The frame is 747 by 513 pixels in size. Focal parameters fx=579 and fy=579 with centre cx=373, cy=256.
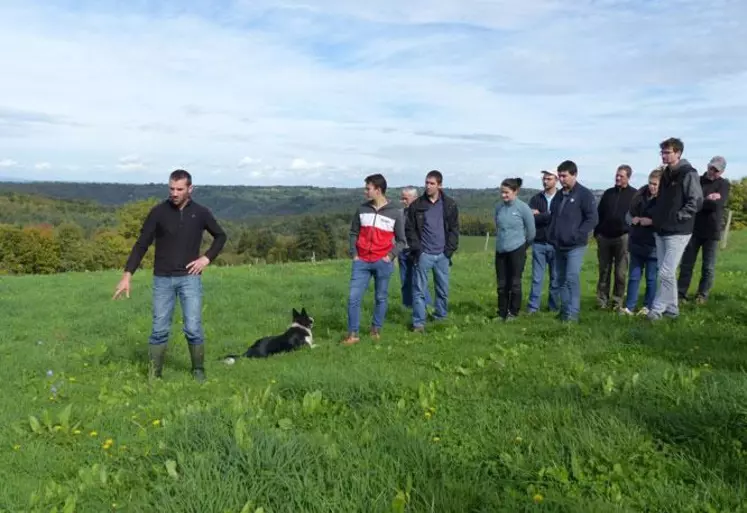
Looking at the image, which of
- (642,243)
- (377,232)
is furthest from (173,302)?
(642,243)

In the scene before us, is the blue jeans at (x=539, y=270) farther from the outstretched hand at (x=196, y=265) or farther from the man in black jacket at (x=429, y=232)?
the outstretched hand at (x=196, y=265)

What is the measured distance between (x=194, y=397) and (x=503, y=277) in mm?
5425

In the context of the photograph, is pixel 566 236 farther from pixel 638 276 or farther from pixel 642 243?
pixel 638 276

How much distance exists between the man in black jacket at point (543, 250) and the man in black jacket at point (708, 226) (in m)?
2.13

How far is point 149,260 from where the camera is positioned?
6216 centimetres

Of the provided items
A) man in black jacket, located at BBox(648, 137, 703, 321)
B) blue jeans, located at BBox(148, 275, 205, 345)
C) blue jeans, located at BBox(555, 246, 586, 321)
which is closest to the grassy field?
man in black jacket, located at BBox(648, 137, 703, 321)

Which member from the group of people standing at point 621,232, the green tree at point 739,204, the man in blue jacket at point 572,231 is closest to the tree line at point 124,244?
the green tree at point 739,204

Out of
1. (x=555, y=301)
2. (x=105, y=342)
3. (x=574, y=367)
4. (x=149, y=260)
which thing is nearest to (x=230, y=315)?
(x=105, y=342)

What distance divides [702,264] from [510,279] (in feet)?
10.9

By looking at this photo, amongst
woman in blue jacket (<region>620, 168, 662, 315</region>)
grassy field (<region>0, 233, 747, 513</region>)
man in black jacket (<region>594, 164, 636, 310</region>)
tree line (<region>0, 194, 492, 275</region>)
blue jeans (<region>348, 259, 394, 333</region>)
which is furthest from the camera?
tree line (<region>0, 194, 492, 275</region>)

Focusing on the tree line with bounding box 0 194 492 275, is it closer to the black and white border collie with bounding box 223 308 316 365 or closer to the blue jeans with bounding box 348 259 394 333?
the black and white border collie with bounding box 223 308 316 365

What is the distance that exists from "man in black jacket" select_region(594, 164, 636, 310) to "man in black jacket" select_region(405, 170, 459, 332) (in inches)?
102

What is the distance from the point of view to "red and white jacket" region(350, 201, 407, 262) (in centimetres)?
838

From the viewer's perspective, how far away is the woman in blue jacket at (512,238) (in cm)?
916
